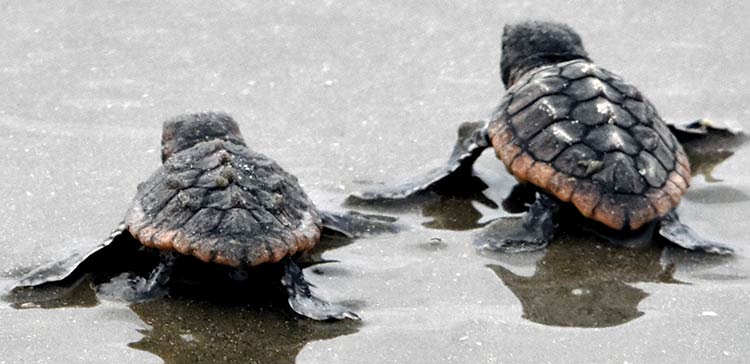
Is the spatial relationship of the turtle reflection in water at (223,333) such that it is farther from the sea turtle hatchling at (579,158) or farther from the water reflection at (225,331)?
the sea turtle hatchling at (579,158)

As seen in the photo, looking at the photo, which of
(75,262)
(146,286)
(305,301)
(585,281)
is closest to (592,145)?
(585,281)

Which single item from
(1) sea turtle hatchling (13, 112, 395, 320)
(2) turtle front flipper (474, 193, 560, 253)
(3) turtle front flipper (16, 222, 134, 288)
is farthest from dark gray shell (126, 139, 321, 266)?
(2) turtle front flipper (474, 193, 560, 253)

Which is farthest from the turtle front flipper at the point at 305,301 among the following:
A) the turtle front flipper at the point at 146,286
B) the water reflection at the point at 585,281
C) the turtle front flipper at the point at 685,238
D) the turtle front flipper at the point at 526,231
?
the turtle front flipper at the point at 685,238

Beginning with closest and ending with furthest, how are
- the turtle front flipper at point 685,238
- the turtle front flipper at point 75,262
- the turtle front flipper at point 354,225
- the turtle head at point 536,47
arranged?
the turtle front flipper at point 75,262 → the turtle front flipper at point 685,238 → the turtle front flipper at point 354,225 → the turtle head at point 536,47

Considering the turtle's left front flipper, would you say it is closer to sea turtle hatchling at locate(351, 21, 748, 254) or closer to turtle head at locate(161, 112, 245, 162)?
sea turtle hatchling at locate(351, 21, 748, 254)

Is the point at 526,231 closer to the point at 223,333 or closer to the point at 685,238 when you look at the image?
the point at 685,238
